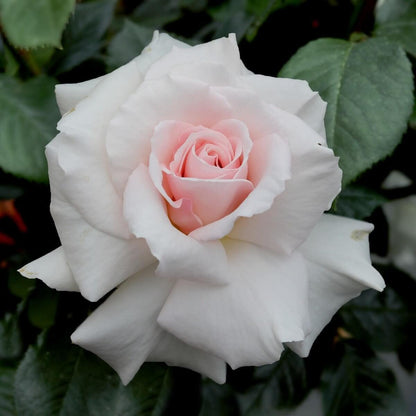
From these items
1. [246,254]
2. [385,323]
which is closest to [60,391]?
[246,254]

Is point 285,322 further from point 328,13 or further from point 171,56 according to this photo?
point 328,13

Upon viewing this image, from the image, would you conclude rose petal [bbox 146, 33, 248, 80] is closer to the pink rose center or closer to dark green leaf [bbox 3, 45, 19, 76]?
the pink rose center

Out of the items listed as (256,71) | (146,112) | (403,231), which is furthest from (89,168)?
(403,231)

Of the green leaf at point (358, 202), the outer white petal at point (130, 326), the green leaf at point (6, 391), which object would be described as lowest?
the green leaf at point (6, 391)

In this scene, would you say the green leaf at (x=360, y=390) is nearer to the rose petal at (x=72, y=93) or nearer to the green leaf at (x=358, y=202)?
the green leaf at (x=358, y=202)

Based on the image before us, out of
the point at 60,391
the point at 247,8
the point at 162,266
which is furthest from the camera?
the point at 247,8

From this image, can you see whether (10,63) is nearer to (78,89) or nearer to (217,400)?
(78,89)

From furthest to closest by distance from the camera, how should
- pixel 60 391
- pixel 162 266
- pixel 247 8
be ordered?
pixel 247 8 → pixel 60 391 → pixel 162 266

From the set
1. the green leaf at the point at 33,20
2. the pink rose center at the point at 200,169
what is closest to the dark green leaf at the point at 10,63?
the green leaf at the point at 33,20
